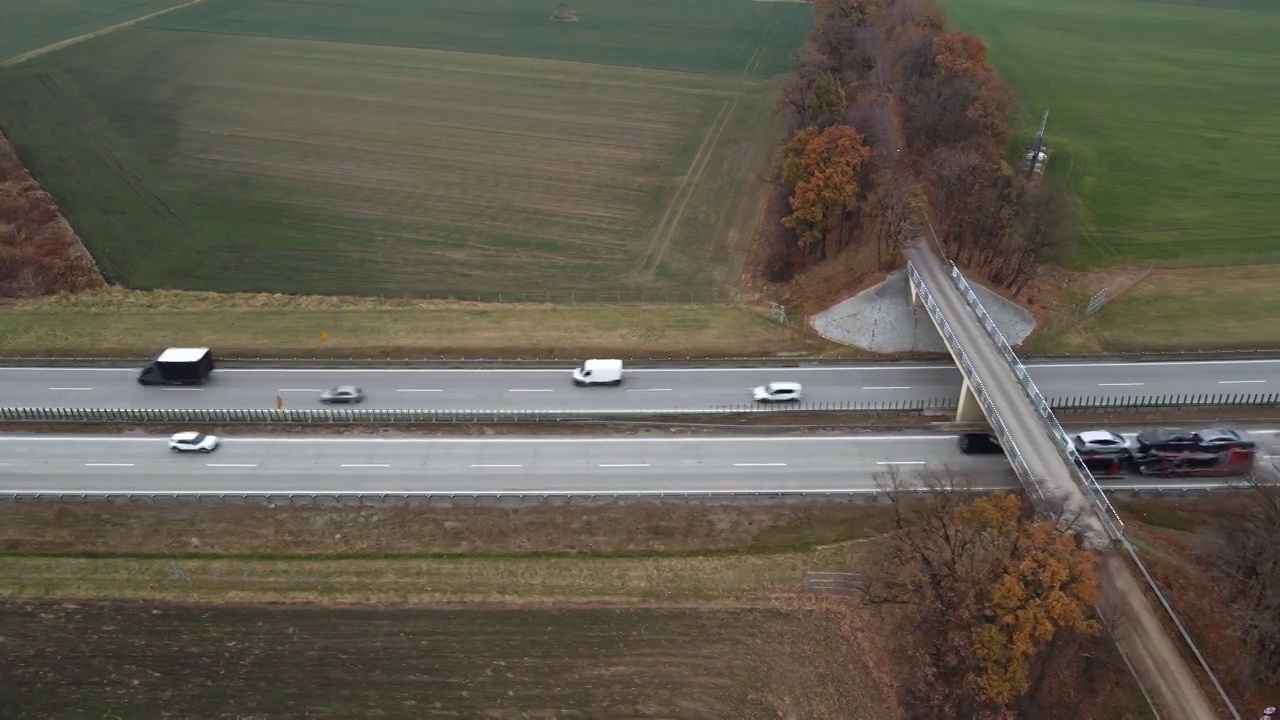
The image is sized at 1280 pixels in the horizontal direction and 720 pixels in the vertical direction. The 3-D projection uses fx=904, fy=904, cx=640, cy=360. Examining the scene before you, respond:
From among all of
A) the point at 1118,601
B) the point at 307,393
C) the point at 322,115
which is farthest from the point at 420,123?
the point at 1118,601

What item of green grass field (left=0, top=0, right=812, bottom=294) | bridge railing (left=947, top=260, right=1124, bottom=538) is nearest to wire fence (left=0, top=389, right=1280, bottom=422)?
bridge railing (left=947, top=260, right=1124, bottom=538)

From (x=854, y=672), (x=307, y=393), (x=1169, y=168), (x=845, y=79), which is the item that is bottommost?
(x=854, y=672)

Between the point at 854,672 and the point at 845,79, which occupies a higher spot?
the point at 845,79

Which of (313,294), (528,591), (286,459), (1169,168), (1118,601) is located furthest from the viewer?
(1169,168)

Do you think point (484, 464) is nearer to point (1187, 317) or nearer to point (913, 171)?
point (913, 171)

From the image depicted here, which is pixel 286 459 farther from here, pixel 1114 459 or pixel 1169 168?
pixel 1169 168

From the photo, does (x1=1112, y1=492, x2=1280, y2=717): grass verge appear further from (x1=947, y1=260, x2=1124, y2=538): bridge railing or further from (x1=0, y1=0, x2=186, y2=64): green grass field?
(x1=0, y1=0, x2=186, y2=64): green grass field
